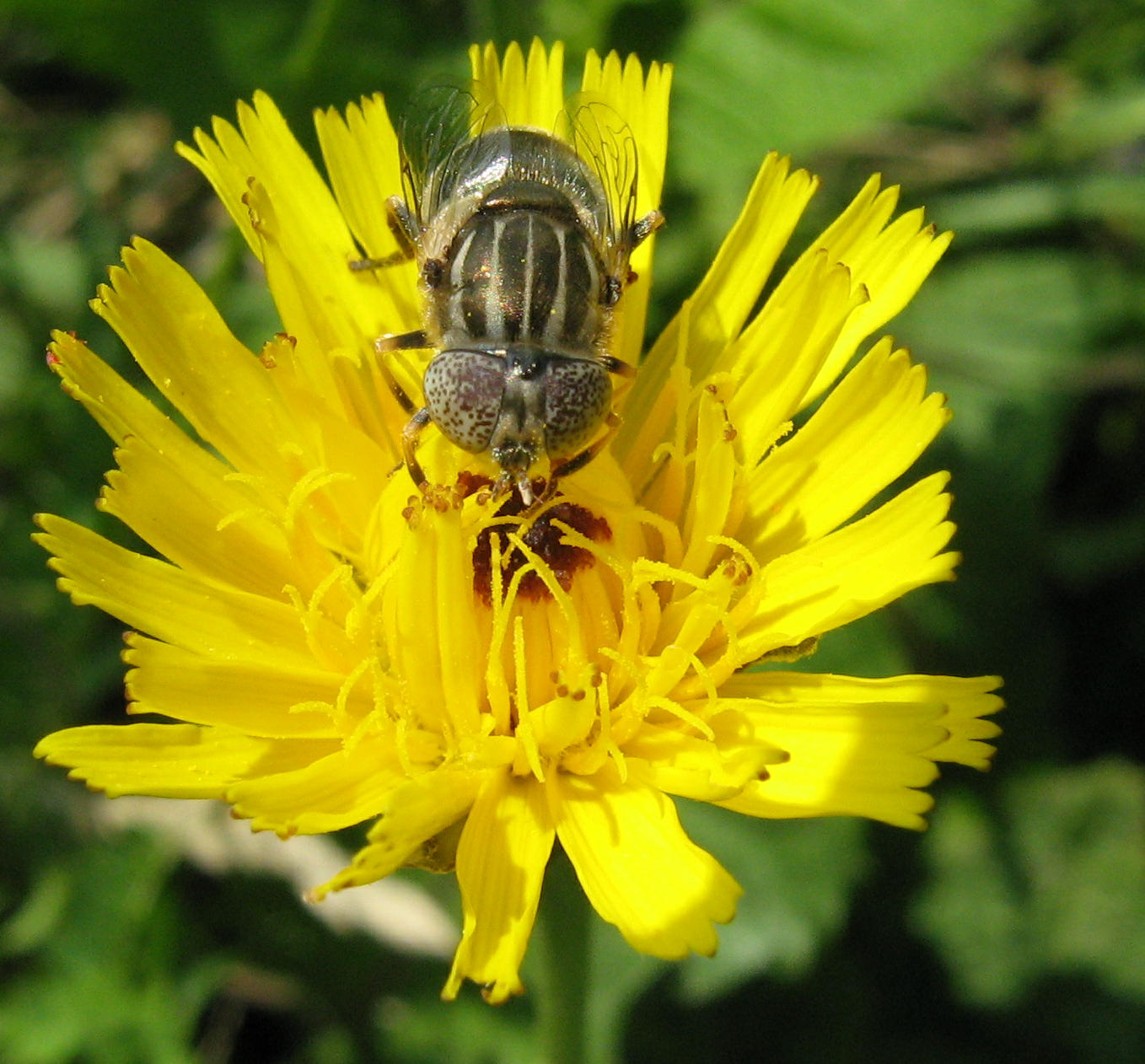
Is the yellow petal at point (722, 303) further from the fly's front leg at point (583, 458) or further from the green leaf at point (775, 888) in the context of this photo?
the green leaf at point (775, 888)

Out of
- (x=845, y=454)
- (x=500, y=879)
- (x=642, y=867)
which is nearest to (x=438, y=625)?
(x=500, y=879)

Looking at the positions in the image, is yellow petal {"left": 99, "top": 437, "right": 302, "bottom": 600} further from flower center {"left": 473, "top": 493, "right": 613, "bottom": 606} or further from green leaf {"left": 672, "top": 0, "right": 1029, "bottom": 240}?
green leaf {"left": 672, "top": 0, "right": 1029, "bottom": 240}

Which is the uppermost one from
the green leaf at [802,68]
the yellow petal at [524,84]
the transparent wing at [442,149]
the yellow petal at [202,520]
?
the green leaf at [802,68]

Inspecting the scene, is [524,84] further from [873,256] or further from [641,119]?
[873,256]

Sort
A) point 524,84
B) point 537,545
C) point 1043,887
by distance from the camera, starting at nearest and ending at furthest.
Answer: point 537,545 < point 524,84 < point 1043,887

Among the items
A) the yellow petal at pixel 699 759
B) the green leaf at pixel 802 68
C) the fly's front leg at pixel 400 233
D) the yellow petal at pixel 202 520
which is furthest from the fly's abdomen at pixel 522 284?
the green leaf at pixel 802 68

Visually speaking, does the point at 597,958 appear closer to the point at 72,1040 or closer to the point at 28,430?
the point at 72,1040

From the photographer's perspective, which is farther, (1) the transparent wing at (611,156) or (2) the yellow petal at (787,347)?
(1) the transparent wing at (611,156)
